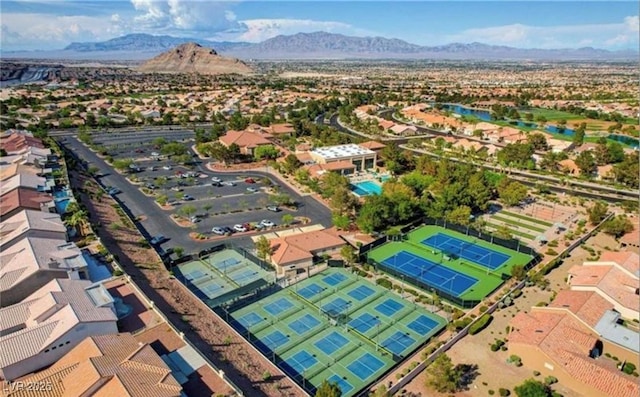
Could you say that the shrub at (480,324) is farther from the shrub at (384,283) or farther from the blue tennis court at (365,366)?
the shrub at (384,283)

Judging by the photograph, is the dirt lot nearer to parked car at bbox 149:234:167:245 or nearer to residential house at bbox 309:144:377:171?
parked car at bbox 149:234:167:245

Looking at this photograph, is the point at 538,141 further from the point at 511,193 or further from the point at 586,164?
the point at 511,193

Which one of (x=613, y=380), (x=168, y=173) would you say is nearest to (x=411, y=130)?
(x=168, y=173)

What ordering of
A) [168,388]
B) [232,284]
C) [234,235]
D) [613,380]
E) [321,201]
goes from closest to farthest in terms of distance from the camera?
[168,388] → [613,380] → [232,284] → [234,235] → [321,201]

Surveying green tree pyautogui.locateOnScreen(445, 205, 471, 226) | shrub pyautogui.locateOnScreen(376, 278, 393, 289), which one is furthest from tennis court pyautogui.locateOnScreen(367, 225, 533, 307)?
shrub pyautogui.locateOnScreen(376, 278, 393, 289)

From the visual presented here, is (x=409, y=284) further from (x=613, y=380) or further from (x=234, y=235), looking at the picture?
(x=234, y=235)

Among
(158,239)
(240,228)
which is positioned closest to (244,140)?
(240,228)

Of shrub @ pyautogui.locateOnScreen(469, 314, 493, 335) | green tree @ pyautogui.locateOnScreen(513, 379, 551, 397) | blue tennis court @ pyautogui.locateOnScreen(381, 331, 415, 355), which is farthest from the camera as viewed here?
shrub @ pyautogui.locateOnScreen(469, 314, 493, 335)
